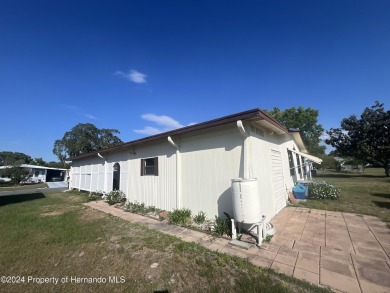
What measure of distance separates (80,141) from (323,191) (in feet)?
121

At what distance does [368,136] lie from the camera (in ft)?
72.5

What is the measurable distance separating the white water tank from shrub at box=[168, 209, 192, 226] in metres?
1.96

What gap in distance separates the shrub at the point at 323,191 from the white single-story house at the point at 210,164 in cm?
206

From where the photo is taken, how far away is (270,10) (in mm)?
6977

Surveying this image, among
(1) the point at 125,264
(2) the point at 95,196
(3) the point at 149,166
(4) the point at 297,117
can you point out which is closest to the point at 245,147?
(1) the point at 125,264

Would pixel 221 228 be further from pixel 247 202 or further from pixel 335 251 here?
pixel 335 251

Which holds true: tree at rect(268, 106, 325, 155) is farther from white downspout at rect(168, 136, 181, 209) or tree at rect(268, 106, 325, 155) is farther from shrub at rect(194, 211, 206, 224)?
shrub at rect(194, 211, 206, 224)

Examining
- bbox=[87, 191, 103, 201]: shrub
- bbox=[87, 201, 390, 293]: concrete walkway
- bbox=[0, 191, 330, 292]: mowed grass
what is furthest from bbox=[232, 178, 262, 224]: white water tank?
bbox=[87, 191, 103, 201]: shrub

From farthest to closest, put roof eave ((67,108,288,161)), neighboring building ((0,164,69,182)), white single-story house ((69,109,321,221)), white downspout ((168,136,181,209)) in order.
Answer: neighboring building ((0,164,69,182)) → white downspout ((168,136,181,209)) → white single-story house ((69,109,321,221)) → roof eave ((67,108,288,161))

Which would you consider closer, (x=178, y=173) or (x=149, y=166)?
(x=178, y=173)

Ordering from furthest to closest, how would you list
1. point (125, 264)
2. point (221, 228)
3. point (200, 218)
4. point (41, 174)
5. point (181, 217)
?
point (41, 174)
point (181, 217)
point (200, 218)
point (221, 228)
point (125, 264)

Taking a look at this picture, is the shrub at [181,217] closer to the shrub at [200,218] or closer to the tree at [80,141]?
the shrub at [200,218]

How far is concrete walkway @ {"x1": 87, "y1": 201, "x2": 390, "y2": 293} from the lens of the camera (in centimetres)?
273

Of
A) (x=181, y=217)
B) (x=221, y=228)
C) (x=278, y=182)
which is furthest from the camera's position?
(x=278, y=182)
